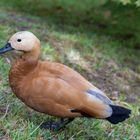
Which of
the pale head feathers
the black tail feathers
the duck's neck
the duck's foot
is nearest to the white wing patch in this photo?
the black tail feathers

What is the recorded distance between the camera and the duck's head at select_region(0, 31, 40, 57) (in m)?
5.52

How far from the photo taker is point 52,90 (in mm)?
5402

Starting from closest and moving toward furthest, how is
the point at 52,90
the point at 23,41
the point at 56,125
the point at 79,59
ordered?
the point at 52,90
the point at 23,41
the point at 56,125
the point at 79,59

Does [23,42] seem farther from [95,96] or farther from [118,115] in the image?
[118,115]

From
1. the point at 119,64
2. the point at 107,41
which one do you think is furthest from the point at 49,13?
the point at 119,64

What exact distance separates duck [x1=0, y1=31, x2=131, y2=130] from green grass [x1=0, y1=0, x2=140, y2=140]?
0.84 ft

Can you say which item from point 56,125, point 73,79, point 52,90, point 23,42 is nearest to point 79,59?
point 56,125

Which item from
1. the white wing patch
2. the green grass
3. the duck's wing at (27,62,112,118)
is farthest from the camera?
the green grass

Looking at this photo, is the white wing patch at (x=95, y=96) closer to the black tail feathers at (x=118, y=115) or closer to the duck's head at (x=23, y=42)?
the black tail feathers at (x=118, y=115)

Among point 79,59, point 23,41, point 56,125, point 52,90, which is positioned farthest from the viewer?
point 79,59

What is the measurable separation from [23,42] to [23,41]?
10 millimetres

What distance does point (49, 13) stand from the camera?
1318cm

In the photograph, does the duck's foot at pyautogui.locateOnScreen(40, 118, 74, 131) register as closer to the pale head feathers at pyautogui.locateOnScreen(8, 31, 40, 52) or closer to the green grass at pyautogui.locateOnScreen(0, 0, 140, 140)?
the green grass at pyautogui.locateOnScreen(0, 0, 140, 140)

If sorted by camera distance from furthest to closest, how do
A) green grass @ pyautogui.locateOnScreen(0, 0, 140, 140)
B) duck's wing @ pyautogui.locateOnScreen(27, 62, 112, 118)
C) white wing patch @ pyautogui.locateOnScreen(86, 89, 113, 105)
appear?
green grass @ pyautogui.locateOnScreen(0, 0, 140, 140) → white wing patch @ pyautogui.locateOnScreen(86, 89, 113, 105) → duck's wing @ pyautogui.locateOnScreen(27, 62, 112, 118)
